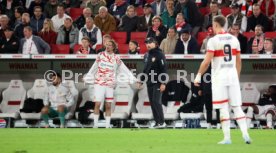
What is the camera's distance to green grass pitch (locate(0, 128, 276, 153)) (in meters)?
12.7

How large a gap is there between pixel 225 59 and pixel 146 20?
35.0 feet

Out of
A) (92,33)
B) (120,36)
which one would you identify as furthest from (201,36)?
(92,33)

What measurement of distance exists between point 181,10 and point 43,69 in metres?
4.58

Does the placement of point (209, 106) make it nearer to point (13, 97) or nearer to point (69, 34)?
point (69, 34)

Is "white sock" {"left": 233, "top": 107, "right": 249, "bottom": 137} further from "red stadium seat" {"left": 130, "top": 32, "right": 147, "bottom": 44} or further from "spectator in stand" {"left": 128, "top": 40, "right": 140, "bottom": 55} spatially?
"red stadium seat" {"left": 130, "top": 32, "right": 147, "bottom": 44}

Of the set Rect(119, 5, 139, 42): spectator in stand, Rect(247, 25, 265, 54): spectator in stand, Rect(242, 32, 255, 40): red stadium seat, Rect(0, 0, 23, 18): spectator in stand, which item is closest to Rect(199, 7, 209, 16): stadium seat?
Rect(242, 32, 255, 40): red stadium seat

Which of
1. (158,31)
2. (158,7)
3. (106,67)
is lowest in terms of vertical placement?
(106,67)

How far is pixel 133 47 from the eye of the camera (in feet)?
74.6

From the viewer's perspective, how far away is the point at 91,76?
72.4ft

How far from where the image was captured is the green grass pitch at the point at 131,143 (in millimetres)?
12695

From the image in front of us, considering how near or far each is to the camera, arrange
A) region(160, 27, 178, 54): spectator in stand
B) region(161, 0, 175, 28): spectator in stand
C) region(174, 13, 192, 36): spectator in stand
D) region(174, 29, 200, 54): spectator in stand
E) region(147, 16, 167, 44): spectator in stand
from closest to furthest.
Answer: region(174, 29, 200, 54): spectator in stand → region(160, 27, 178, 54): spectator in stand → region(147, 16, 167, 44): spectator in stand → region(174, 13, 192, 36): spectator in stand → region(161, 0, 175, 28): spectator in stand

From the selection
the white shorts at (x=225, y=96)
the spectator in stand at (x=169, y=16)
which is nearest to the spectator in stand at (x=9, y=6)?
the spectator in stand at (x=169, y=16)

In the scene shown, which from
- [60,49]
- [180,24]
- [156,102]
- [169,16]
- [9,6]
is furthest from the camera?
[9,6]

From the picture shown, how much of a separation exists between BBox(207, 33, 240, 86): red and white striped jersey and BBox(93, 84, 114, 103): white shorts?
7889mm
